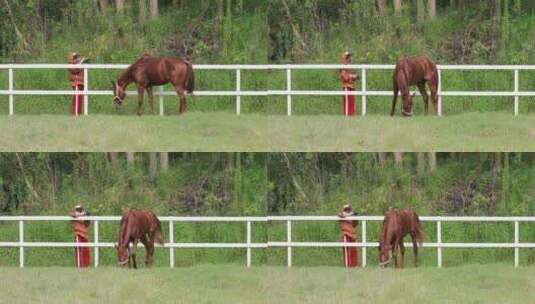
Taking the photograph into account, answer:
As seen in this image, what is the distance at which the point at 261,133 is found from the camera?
2406cm

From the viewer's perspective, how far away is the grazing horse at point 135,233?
23469 millimetres

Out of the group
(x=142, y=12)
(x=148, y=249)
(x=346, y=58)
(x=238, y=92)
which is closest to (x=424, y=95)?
(x=346, y=58)

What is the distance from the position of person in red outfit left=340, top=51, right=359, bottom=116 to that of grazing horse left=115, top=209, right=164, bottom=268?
338 cm

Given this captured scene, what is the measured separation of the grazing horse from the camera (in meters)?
23.5

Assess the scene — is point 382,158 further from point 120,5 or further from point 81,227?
point 81,227

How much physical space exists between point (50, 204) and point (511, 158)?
25.5 feet

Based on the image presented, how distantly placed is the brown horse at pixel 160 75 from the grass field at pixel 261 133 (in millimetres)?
324

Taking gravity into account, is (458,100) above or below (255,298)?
above

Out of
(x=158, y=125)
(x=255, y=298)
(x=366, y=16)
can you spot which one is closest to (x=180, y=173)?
(x=366, y=16)

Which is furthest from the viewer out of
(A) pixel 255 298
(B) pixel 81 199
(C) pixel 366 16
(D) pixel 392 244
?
(B) pixel 81 199

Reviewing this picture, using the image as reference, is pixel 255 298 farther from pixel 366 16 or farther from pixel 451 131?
pixel 366 16

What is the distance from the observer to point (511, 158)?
32.5 metres

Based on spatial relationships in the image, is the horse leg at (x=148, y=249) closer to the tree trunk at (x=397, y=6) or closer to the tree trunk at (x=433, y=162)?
Result: the tree trunk at (x=397, y=6)

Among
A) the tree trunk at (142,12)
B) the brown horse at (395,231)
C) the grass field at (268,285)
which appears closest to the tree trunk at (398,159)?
the tree trunk at (142,12)
